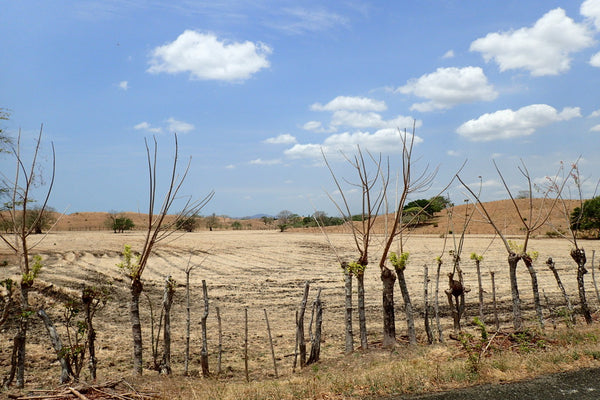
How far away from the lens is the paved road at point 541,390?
16.2ft

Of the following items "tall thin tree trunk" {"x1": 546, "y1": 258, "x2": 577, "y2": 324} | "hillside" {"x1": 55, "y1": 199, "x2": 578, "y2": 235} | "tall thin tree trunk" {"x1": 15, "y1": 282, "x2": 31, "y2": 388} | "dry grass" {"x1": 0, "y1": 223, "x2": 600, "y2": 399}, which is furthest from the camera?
"hillside" {"x1": 55, "y1": 199, "x2": 578, "y2": 235}

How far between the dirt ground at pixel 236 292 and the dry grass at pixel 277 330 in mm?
40

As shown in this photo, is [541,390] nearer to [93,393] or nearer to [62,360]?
[93,393]

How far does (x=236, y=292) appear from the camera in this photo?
1498 centimetres

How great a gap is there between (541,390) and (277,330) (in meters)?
6.36

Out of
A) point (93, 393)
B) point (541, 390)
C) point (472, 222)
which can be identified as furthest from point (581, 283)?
point (472, 222)

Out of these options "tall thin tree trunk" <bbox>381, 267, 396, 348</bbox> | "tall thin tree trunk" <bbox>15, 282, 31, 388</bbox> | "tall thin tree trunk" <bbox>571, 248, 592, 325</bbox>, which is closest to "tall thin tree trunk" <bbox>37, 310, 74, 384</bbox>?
"tall thin tree trunk" <bbox>15, 282, 31, 388</bbox>

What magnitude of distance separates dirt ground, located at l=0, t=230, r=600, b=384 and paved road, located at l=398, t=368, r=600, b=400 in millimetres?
3249

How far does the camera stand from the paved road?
493cm

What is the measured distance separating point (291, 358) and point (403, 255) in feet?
9.85

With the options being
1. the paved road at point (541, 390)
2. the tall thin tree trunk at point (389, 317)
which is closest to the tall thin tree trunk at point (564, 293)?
the paved road at point (541, 390)

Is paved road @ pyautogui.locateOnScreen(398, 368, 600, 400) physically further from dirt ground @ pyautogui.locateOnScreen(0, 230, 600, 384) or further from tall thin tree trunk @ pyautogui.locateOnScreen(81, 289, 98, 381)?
tall thin tree trunk @ pyautogui.locateOnScreen(81, 289, 98, 381)

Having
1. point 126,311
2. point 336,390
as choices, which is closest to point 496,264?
point 126,311

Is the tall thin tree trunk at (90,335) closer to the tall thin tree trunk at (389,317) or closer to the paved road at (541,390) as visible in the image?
the paved road at (541,390)
